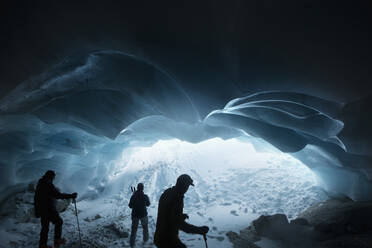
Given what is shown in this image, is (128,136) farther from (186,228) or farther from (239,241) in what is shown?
(186,228)

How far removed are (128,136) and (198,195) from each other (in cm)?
538

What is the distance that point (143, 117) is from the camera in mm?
7613

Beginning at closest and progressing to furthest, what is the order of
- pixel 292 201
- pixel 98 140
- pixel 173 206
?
pixel 173 206, pixel 98 140, pixel 292 201

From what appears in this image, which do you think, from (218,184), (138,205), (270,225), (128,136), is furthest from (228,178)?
(138,205)

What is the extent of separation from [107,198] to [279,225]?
8869 millimetres

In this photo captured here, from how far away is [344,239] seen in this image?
16.4 feet

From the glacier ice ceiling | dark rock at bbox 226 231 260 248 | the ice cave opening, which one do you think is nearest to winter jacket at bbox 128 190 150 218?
the ice cave opening

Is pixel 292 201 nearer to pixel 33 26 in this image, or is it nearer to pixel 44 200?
pixel 44 200

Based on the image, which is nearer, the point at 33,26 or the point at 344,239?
the point at 33,26

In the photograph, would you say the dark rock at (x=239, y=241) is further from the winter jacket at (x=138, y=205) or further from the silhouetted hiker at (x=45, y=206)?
the silhouetted hiker at (x=45, y=206)

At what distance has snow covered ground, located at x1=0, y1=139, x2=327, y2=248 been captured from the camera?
19.1 feet

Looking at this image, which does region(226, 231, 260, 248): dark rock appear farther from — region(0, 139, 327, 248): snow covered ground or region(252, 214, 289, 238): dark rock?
region(252, 214, 289, 238): dark rock

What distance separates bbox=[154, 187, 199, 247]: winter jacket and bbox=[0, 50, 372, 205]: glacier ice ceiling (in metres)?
3.58

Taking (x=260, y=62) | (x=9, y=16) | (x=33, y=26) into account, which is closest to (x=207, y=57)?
(x=260, y=62)
